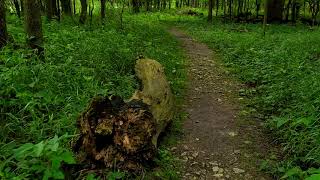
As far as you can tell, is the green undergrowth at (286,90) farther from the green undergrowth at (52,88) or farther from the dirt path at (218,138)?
the green undergrowth at (52,88)

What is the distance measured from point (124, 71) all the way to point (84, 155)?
4.26 metres

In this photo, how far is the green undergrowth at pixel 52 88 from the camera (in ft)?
12.0

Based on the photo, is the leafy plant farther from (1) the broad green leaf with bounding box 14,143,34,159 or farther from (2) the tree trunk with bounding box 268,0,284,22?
(2) the tree trunk with bounding box 268,0,284,22

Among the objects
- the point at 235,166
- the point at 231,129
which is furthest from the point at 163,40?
the point at 235,166

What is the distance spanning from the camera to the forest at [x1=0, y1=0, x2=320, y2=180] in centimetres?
422

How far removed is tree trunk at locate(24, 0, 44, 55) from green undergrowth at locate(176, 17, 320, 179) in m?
4.64

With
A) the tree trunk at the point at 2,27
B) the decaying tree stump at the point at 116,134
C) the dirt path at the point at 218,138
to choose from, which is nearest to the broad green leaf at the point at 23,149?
the decaying tree stump at the point at 116,134

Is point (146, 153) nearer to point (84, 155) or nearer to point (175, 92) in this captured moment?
point (84, 155)

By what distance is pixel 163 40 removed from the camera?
591 inches

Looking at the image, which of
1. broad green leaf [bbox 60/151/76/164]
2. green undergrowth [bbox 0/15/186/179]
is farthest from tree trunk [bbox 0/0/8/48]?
broad green leaf [bbox 60/151/76/164]

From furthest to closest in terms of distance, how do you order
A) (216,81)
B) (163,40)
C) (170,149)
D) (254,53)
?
(163,40) < (254,53) < (216,81) < (170,149)

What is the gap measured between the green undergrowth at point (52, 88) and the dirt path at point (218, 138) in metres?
0.38

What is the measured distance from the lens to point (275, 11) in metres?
25.6

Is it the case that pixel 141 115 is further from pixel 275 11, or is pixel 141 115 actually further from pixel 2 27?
pixel 275 11
